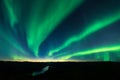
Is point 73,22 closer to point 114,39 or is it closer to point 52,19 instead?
point 52,19

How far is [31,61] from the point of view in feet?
8.66

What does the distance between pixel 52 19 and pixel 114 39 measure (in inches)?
22.7
